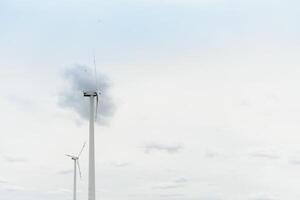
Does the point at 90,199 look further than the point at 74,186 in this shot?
No

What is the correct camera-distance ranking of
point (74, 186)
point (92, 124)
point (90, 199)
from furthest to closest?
1. point (74, 186)
2. point (92, 124)
3. point (90, 199)

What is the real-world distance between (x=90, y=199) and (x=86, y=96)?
21907 millimetres

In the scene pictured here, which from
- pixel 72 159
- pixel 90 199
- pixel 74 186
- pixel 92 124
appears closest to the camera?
pixel 90 199

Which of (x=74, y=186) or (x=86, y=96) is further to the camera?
(x=74, y=186)

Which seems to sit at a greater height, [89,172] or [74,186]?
[74,186]

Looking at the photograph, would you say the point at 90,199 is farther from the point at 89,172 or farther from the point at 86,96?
the point at 86,96

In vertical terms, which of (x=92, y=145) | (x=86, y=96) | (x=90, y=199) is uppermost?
(x=86, y=96)

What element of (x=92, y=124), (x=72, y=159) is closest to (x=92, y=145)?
(x=92, y=124)

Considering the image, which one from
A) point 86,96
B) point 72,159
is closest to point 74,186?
point 72,159

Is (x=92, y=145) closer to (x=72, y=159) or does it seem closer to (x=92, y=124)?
(x=92, y=124)

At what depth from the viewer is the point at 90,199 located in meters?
103

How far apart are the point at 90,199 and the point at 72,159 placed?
78.8 metres

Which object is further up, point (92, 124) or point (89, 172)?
point (92, 124)

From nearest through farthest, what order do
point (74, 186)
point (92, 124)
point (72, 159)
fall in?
point (92, 124) < point (74, 186) < point (72, 159)
